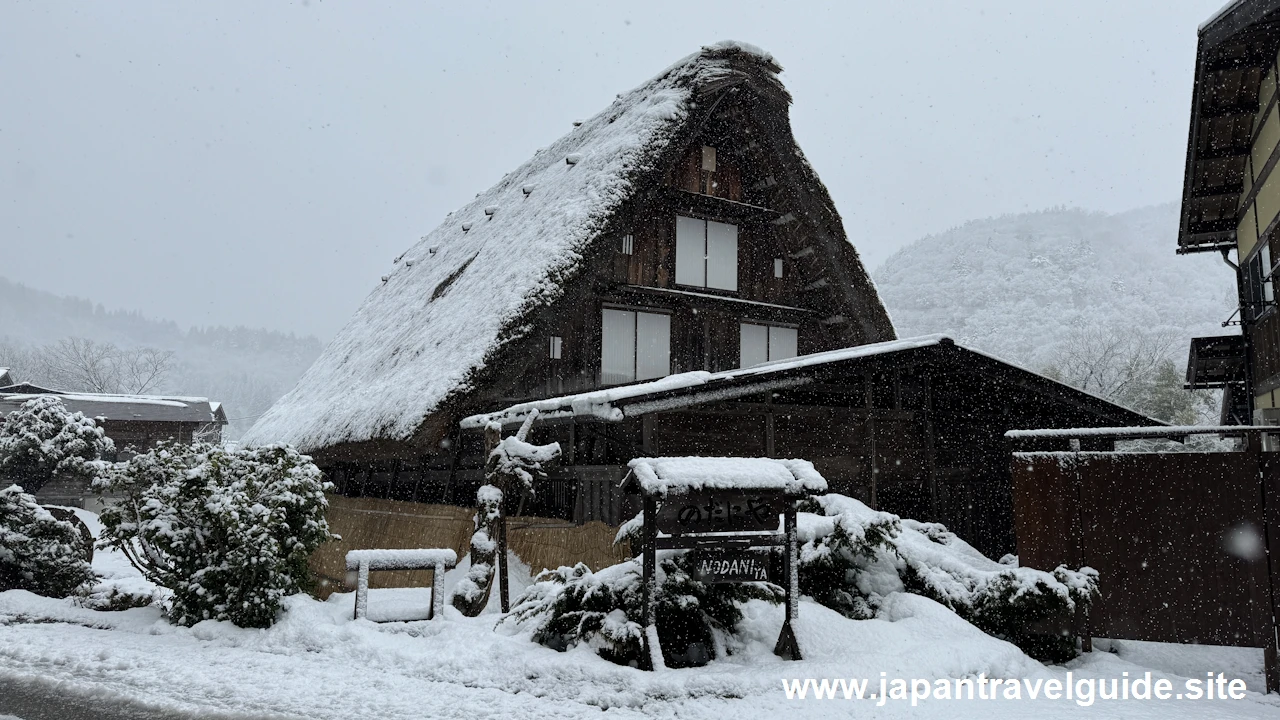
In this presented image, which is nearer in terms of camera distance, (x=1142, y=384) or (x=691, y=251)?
(x=691, y=251)

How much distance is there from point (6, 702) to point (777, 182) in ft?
41.8

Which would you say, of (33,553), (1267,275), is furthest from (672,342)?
(1267,275)

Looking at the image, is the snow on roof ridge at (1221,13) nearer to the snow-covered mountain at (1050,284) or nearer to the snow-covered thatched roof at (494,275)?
the snow-covered thatched roof at (494,275)

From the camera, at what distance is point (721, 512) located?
616cm

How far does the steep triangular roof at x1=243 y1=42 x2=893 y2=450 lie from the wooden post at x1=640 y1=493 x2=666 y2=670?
4.60 m

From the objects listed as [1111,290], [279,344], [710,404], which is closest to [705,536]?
[710,404]

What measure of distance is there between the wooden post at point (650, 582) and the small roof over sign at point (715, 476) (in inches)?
6.8

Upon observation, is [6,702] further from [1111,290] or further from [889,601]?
[1111,290]

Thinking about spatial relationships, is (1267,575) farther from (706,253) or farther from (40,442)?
(40,442)

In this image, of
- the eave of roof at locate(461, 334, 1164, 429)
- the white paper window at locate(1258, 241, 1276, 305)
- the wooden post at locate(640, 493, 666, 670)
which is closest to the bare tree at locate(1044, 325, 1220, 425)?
the white paper window at locate(1258, 241, 1276, 305)

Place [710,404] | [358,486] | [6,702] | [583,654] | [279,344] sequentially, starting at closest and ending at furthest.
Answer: [6,702], [583,654], [710,404], [358,486], [279,344]

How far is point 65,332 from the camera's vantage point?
161125 mm

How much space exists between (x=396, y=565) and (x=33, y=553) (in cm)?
465

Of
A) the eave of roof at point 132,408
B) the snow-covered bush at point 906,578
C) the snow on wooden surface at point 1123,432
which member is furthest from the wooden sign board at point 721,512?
the eave of roof at point 132,408
